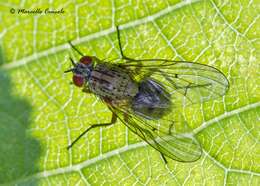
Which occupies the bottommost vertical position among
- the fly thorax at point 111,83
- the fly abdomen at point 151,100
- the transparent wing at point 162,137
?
the transparent wing at point 162,137

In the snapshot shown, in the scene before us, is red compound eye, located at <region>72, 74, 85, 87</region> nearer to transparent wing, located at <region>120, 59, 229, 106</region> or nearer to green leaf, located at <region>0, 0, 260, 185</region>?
green leaf, located at <region>0, 0, 260, 185</region>

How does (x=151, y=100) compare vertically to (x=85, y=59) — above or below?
below

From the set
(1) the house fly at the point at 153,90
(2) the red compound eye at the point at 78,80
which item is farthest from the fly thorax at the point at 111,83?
(2) the red compound eye at the point at 78,80

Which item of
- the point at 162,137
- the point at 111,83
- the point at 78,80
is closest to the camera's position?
the point at 162,137

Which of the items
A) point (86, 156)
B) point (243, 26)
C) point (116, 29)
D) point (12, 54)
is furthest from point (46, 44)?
point (243, 26)

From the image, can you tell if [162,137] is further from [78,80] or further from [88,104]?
[78,80]

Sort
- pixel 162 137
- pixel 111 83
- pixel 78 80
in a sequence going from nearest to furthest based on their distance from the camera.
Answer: pixel 162 137, pixel 78 80, pixel 111 83

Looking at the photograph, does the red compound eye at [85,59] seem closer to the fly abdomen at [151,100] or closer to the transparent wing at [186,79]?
the transparent wing at [186,79]

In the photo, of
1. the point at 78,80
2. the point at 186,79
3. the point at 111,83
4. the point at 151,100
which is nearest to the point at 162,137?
the point at 151,100
